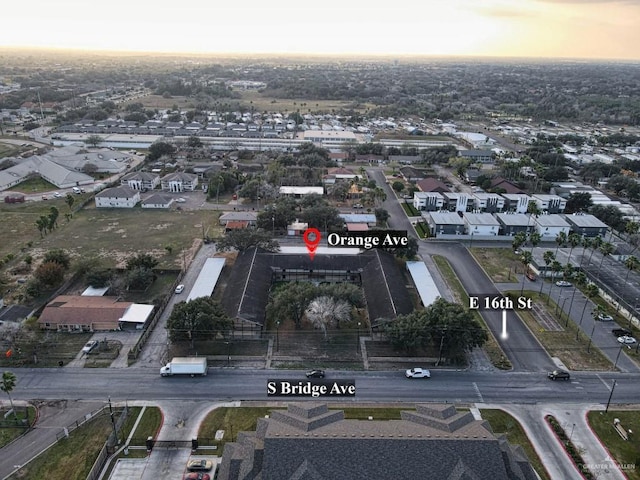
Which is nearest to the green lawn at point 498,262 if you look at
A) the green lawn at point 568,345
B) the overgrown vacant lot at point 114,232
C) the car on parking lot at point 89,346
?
the green lawn at point 568,345

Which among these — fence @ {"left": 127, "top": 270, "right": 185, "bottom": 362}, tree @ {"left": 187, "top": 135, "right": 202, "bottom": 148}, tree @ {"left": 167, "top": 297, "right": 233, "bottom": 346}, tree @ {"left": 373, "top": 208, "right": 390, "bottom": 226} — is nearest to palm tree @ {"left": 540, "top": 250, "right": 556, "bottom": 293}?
tree @ {"left": 373, "top": 208, "right": 390, "bottom": 226}

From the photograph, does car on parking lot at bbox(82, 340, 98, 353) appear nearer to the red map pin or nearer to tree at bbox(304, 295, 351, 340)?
tree at bbox(304, 295, 351, 340)

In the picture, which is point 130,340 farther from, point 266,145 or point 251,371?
point 266,145

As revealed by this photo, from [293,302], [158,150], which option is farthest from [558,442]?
[158,150]

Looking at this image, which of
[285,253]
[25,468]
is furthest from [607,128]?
[25,468]

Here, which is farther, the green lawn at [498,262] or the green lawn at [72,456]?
the green lawn at [498,262]

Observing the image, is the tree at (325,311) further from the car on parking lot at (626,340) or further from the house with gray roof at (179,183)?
the house with gray roof at (179,183)

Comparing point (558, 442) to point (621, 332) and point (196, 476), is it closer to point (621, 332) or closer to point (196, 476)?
point (621, 332)
